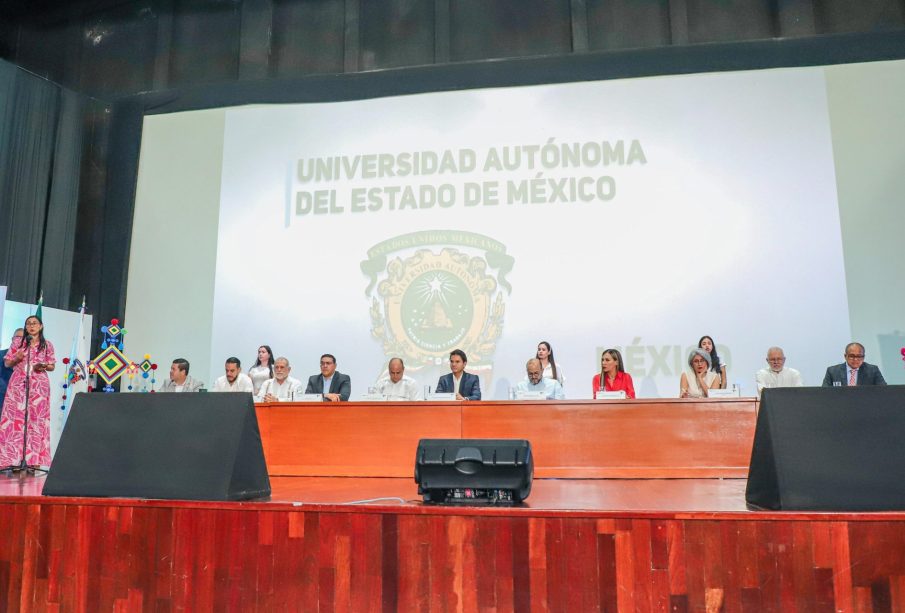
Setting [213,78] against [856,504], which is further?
[213,78]

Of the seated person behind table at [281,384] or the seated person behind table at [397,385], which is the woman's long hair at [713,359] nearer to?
the seated person behind table at [397,385]

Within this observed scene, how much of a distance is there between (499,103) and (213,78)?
265 centimetres

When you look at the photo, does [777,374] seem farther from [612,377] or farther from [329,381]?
[329,381]

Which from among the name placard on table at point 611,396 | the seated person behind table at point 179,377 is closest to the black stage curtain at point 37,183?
the seated person behind table at point 179,377

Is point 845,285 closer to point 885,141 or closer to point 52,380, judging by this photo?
point 885,141

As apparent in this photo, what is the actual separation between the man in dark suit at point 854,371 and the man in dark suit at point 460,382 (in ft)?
7.68

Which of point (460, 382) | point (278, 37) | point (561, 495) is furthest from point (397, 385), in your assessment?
point (278, 37)

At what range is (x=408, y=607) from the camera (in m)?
1.74

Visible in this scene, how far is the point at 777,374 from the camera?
4898mm

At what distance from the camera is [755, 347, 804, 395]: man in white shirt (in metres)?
4.84

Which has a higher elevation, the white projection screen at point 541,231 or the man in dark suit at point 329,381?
the white projection screen at point 541,231

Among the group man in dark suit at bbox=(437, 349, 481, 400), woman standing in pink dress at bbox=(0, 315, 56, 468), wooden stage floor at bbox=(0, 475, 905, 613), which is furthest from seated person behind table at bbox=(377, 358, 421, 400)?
wooden stage floor at bbox=(0, 475, 905, 613)

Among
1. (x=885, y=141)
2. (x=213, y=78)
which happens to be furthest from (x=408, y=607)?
(x=213, y=78)

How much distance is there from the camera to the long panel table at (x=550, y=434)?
11.3 feet
